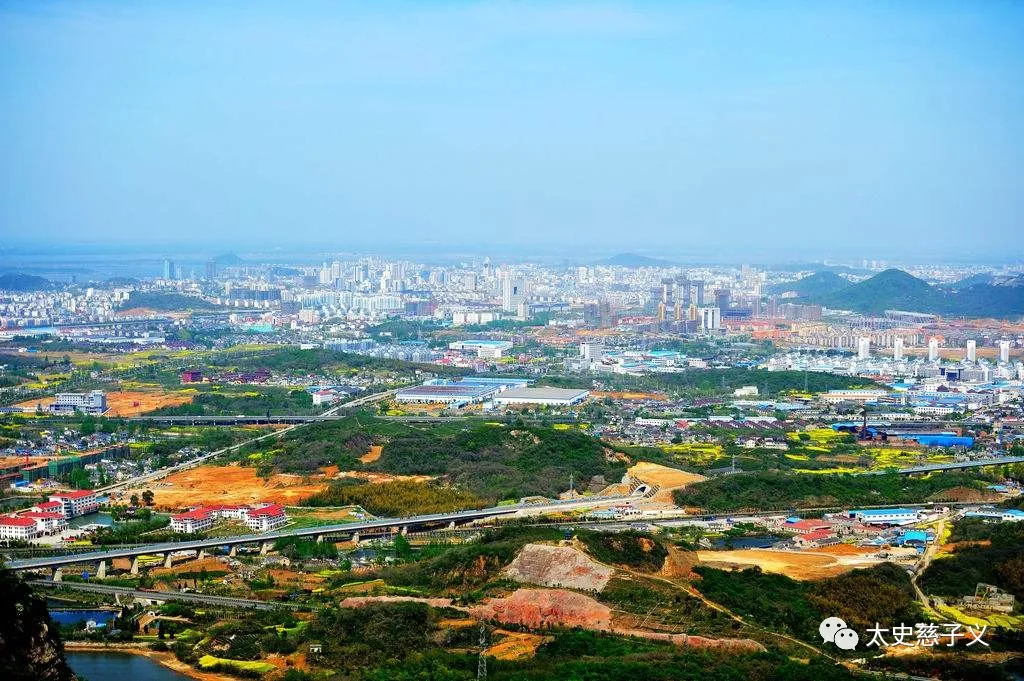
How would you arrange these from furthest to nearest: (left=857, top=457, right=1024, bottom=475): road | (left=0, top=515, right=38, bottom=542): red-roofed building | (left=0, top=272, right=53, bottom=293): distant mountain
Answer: (left=0, top=272, right=53, bottom=293): distant mountain < (left=857, top=457, right=1024, bottom=475): road < (left=0, top=515, right=38, bottom=542): red-roofed building

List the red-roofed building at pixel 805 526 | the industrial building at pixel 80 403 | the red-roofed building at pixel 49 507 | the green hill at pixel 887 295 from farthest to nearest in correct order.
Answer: the green hill at pixel 887 295, the industrial building at pixel 80 403, the red-roofed building at pixel 49 507, the red-roofed building at pixel 805 526

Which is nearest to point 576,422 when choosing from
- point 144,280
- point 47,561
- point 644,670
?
point 47,561

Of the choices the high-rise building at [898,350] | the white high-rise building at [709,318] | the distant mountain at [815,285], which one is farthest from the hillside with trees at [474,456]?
the distant mountain at [815,285]

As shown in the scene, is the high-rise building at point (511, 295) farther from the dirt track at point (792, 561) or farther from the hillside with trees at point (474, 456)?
the dirt track at point (792, 561)

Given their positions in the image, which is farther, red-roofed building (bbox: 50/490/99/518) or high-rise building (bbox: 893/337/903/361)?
Answer: high-rise building (bbox: 893/337/903/361)

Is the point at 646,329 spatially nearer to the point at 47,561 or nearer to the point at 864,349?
the point at 864,349

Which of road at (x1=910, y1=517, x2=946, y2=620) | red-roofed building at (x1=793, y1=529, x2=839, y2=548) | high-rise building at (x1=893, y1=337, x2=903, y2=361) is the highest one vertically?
high-rise building at (x1=893, y1=337, x2=903, y2=361)

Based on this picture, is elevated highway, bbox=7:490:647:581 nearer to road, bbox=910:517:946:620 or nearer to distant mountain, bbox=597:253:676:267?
road, bbox=910:517:946:620

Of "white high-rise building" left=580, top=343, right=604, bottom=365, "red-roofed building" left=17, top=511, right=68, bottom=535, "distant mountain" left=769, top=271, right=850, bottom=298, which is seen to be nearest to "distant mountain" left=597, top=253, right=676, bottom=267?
"distant mountain" left=769, top=271, right=850, bottom=298
